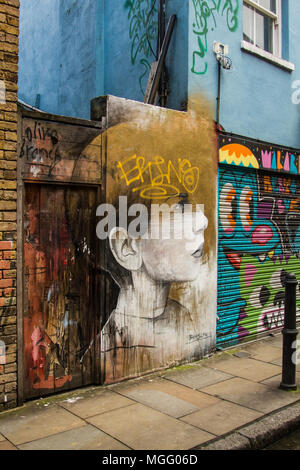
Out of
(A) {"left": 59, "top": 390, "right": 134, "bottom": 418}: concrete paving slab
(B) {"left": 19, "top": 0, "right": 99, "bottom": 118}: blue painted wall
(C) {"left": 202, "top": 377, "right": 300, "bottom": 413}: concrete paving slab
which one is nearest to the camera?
(A) {"left": 59, "top": 390, "right": 134, "bottom": 418}: concrete paving slab

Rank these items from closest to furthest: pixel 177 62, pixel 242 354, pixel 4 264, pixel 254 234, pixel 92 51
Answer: pixel 4 264
pixel 177 62
pixel 242 354
pixel 254 234
pixel 92 51

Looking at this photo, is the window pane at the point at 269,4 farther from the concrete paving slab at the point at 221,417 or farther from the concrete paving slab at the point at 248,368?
the concrete paving slab at the point at 221,417

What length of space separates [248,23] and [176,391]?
5.97m

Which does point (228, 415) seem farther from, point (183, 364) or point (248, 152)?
point (248, 152)

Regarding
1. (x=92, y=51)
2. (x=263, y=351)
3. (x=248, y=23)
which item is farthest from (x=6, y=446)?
(x=248, y=23)

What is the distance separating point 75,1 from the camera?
8133 millimetres

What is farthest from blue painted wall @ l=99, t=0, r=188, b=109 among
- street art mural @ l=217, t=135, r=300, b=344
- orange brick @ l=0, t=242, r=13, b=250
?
orange brick @ l=0, t=242, r=13, b=250

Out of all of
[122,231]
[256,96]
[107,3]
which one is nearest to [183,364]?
[122,231]

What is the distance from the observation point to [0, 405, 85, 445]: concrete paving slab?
12.6 ft

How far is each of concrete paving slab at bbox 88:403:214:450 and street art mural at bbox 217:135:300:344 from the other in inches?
100.0

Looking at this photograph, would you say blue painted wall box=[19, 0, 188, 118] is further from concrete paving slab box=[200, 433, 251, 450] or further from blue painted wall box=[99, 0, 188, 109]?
concrete paving slab box=[200, 433, 251, 450]

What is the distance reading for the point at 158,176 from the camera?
221 inches

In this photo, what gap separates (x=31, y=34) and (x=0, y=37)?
246 inches

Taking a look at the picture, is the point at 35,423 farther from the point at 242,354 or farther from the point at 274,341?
the point at 274,341
